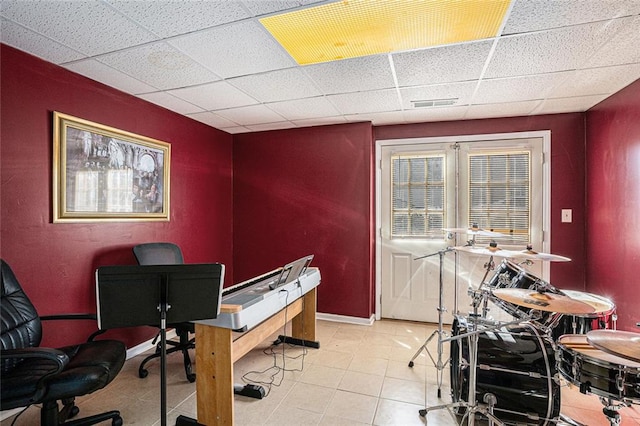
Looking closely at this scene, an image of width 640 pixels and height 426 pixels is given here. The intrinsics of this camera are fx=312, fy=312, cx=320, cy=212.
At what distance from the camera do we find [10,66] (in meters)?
2.04

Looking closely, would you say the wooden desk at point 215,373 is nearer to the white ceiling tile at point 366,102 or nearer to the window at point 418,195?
the white ceiling tile at point 366,102

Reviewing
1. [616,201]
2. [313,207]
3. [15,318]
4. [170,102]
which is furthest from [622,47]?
[15,318]

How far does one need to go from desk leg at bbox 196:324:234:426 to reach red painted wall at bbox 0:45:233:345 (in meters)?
1.27

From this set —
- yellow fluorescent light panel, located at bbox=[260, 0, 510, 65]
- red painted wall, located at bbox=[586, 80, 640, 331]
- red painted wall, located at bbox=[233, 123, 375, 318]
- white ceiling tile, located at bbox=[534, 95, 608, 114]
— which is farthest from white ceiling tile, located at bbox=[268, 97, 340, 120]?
red painted wall, located at bbox=[586, 80, 640, 331]

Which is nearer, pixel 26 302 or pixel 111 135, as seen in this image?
pixel 26 302

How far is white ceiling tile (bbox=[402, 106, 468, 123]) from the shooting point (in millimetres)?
3271

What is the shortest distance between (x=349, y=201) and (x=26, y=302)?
297 centimetres

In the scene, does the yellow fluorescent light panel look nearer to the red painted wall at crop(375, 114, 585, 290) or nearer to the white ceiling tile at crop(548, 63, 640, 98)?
the white ceiling tile at crop(548, 63, 640, 98)

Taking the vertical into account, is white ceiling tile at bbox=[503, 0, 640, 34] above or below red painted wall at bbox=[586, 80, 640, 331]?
above

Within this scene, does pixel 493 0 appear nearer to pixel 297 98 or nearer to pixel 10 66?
pixel 297 98

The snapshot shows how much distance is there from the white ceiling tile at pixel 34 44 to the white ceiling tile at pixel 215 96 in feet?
2.53

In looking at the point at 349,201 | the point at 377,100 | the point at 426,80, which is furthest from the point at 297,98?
the point at 349,201

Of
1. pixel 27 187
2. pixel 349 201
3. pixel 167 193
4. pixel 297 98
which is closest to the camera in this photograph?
pixel 27 187

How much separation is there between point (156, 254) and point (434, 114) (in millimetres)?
3176
